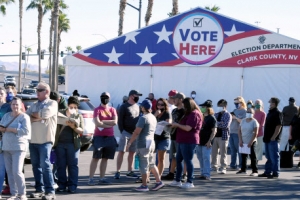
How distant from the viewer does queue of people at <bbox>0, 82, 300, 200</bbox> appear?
10.0 meters

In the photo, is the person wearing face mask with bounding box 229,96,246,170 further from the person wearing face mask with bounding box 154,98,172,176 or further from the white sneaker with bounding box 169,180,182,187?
the white sneaker with bounding box 169,180,182,187

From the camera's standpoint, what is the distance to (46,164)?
33.7 feet

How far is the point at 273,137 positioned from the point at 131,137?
12.0ft

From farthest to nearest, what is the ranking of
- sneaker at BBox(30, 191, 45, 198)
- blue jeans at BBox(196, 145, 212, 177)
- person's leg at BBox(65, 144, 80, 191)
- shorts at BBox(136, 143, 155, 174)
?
1. blue jeans at BBox(196, 145, 212, 177)
2. shorts at BBox(136, 143, 155, 174)
3. person's leg at BBox(65, 144, 80, 191)
4. sneaker at BBox(30, 191, 45, 198)

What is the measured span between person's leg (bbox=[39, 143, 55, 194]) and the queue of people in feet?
0.05

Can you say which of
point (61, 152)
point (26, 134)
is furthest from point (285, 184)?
point (26, 134)

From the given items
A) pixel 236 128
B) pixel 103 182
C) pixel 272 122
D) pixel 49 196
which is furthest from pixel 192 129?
pixel 236 128

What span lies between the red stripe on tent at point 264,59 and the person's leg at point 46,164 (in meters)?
14.8

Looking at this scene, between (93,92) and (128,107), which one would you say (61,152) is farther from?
(93,92)

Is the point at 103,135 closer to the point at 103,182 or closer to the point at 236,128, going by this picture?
the point at 103,182

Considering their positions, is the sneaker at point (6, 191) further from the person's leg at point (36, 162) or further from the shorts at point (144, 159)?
the shorts at point (144, 159)

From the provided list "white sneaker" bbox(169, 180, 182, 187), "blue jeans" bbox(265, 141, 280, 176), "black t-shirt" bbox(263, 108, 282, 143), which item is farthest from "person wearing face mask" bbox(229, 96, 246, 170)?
"white sneaker" bbox(169, 180, 182, 187)

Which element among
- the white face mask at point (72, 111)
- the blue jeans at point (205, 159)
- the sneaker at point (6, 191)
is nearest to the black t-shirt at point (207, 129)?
the blue jeans at point (205, 159)

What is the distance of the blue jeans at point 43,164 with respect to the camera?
10258mm
